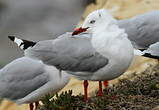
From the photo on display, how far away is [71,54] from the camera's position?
16.5ft

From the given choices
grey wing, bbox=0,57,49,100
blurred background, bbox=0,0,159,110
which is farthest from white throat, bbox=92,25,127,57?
blurred background, bbox=0,0,159,110

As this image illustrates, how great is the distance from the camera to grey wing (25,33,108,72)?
4957 mm

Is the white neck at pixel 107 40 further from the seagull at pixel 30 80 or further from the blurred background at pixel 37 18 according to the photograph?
the blurred background at pixel 37 18

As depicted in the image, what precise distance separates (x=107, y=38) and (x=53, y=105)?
2.83 ft

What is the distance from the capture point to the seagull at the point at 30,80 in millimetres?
5246

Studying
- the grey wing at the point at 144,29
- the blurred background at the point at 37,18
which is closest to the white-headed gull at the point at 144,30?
the grey wing at the point at 144,29

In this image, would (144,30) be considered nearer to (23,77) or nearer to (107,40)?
(107,40)

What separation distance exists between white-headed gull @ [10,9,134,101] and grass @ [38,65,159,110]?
0.28m

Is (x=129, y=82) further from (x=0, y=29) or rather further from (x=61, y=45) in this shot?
(x=0, y=29)

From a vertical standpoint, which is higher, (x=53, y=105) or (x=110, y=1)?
(x=110, y=1)

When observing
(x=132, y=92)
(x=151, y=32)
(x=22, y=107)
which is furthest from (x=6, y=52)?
(x=132, y=92)

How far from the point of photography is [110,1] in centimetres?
1034

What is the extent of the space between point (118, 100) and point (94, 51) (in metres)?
0.59

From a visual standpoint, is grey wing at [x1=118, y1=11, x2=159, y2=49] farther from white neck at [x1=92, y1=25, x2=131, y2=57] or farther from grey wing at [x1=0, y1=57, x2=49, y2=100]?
grey wing at [x1=0, y1=57, x2=49, y2=100]
